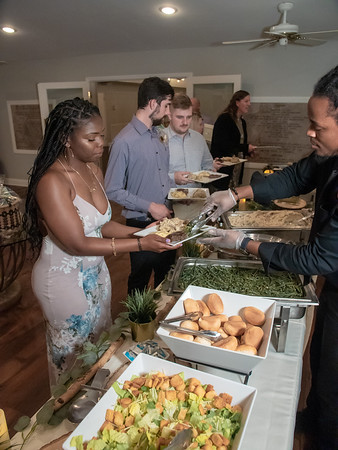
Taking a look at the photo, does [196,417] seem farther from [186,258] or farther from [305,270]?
[186,258]

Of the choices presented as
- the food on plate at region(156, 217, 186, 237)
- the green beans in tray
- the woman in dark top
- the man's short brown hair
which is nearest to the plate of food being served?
the food on plate at region(156, 217, 186, 237)

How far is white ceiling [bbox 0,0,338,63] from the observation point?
3.11 m

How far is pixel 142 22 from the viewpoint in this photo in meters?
3.67

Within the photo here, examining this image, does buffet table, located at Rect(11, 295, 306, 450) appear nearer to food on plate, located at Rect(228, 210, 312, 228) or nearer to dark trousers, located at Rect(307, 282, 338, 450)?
dark trousers, located at Rect(307, 282, 338, 450)

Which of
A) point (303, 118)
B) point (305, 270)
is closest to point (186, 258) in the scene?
point (305, 270)

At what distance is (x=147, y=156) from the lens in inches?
77.5

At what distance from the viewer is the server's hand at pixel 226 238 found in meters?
1.29

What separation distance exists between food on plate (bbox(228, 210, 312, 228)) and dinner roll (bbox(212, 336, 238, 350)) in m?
1.14

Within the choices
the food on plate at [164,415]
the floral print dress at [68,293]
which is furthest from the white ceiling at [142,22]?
the food on plate at [164,415]

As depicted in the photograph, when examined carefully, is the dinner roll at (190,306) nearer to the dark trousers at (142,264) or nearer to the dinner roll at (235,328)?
the dinner roll at (235,328)

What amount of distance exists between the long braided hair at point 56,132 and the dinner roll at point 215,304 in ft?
2.40

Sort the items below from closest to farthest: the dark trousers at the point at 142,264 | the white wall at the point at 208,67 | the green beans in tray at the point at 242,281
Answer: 1. the green beans in tray at the point at 242,281
2. the dark trousers at the point at 142,264
3. the white wall at the point at 208,67

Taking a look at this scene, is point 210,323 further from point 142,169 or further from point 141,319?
point 142,169

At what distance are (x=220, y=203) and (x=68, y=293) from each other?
87 centimetres
